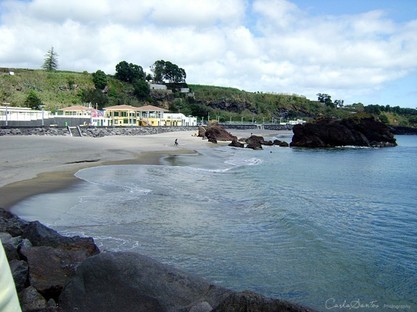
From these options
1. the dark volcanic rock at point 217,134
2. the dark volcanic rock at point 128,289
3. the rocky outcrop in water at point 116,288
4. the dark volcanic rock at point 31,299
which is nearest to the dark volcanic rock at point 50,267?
the rocky outcrop in water at point 116,288

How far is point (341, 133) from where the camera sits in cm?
7206

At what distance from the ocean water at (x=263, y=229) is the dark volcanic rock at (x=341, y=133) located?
4545 centimetres

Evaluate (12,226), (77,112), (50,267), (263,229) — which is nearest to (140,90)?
(77,112)

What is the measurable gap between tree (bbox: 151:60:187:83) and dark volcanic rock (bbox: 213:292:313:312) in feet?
517

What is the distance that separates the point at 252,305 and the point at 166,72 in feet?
521

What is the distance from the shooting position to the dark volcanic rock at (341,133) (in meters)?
70.8

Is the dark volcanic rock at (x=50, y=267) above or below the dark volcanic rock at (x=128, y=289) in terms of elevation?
below

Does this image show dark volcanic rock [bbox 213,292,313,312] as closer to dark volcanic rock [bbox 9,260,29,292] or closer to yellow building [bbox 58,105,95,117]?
dark volcanic rock [bbox 9,260,29,292]

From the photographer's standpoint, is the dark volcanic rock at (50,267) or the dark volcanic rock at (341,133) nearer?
the dark volcanic rock at (50,267)

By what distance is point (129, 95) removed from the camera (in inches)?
4941

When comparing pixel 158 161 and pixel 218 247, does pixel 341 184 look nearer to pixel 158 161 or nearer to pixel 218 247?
pixel 158 161

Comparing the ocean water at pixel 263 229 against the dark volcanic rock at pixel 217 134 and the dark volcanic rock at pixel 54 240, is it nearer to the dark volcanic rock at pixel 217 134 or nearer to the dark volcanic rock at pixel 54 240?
the dark volcanic rock at pixel 54 240

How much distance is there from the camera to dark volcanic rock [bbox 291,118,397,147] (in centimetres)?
7081

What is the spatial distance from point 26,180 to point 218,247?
13066mm
